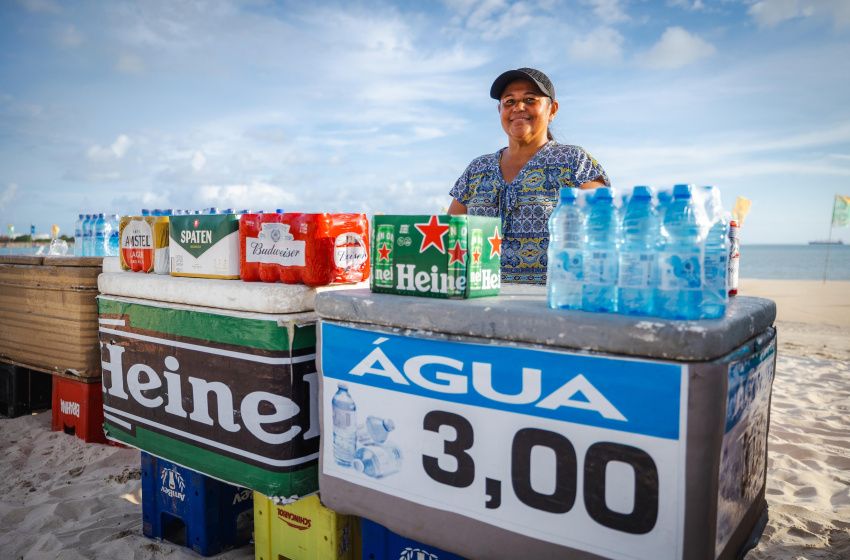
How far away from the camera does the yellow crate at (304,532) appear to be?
2113 millimetres

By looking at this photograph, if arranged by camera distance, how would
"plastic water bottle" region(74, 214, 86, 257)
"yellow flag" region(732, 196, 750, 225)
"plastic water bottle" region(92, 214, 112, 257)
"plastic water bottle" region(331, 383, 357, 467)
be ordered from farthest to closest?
"yellow flag" region(732, 196, 750, 225)
"plastic water bottle" region(74, 214, 86, 257)
"plastic water bottle" region(92, 214, 112, 257)
"plastic water bottle" region(331, 383, 357, 467)

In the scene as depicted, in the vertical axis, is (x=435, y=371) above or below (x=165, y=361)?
above

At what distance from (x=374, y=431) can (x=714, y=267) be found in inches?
45.3

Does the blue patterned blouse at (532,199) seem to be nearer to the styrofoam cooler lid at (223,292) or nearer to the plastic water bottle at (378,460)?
the styrofoam cooler lid at (223,292)

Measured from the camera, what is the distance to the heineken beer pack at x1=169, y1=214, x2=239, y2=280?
2314 millimetres

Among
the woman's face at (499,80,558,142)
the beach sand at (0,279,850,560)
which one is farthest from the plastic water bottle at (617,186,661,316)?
the beach sand at (0,279,850,560)

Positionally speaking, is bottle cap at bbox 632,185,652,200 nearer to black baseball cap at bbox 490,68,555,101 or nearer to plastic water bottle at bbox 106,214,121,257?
black baseball cap at bbox 490,68,555,101

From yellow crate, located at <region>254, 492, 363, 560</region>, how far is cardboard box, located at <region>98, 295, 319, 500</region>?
13 cm

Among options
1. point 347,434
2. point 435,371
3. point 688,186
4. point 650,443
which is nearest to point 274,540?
point 347,434

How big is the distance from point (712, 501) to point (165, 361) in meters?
2.21

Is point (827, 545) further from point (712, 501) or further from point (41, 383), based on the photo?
point (41, 383)

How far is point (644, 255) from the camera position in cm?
147

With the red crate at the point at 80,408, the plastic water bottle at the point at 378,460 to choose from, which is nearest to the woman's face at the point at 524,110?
→ the plastic water bottle at the point at 378,460

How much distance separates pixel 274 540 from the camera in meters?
2.31
